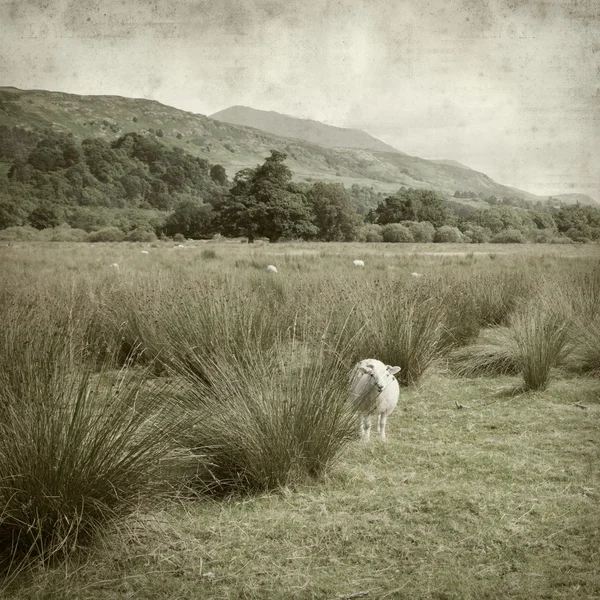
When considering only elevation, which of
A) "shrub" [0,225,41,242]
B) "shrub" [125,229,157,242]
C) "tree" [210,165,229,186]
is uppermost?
"tree" [210,165,229,186]

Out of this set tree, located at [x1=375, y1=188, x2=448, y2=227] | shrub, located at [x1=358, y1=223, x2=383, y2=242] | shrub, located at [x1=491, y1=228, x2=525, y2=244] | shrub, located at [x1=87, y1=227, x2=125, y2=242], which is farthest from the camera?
tree, located at [x1=375, y1=188, x2=448, y2=227]

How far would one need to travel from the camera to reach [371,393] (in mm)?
4156

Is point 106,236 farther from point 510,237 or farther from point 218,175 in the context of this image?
point 218,175

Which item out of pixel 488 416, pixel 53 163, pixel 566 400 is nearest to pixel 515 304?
pixel 566 400

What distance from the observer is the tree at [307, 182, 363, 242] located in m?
43.5

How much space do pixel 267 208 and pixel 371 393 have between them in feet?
107

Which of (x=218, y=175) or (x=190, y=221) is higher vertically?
(x=218, y=175)

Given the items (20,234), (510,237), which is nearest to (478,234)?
(510,237)

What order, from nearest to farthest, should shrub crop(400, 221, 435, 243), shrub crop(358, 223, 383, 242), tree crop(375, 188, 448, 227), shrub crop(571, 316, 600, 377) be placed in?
shrub crop(571, 316, 600, 377) < shrub crop(400, 221, 435, 243) < shrub crop(358, 223, 383, 242) < tree crop(375, 188, 448, 227)

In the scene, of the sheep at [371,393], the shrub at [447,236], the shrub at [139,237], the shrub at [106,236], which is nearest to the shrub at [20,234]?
the shrub at [106,236]

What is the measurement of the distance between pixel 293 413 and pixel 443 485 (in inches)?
41.0

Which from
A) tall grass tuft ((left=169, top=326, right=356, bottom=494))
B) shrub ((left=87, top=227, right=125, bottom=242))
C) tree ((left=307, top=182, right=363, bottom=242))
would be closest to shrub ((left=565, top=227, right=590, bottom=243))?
tree ((left=307, top=182, right=363, bottom=242))

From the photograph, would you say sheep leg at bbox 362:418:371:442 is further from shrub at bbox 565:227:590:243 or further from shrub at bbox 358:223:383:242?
shrub at bbox 358:223:383:242

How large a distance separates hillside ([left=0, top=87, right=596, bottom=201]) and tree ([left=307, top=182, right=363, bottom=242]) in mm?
69642
